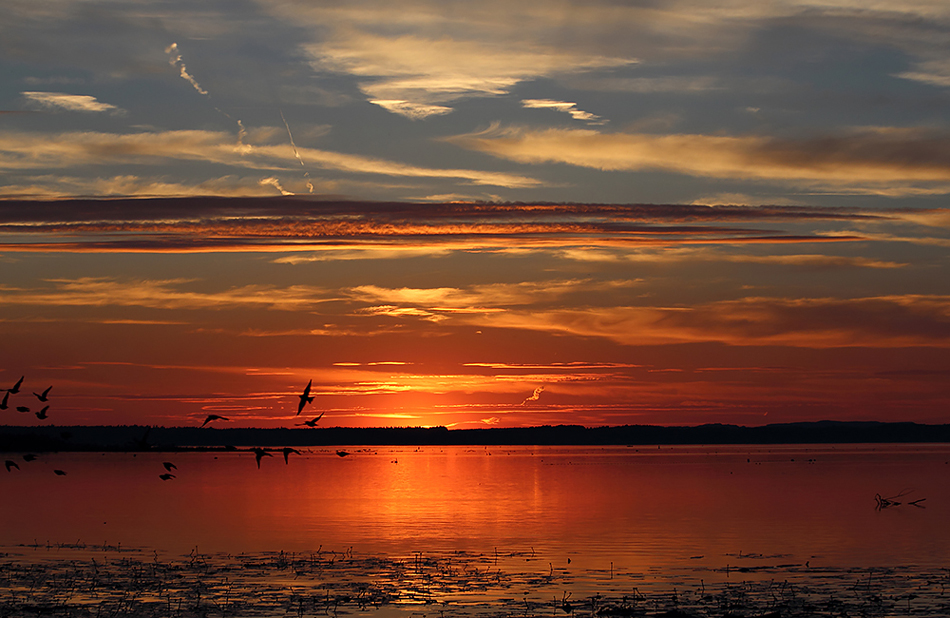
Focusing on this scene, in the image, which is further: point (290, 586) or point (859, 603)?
point (290, 586)

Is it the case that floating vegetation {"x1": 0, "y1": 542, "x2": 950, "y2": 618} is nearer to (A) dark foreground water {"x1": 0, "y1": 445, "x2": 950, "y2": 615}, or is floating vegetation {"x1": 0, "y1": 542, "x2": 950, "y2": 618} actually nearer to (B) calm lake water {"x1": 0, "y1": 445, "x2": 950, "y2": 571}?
(A) dark foreground water {"x1": 0, "y1": 445, "x2": 950, "y2": 615}

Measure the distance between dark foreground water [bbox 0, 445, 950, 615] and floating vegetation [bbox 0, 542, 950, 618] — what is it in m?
0.12

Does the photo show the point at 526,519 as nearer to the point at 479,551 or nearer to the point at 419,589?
the point at 479,551

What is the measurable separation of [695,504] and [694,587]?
157 ft

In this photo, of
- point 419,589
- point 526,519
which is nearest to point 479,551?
point 419,589

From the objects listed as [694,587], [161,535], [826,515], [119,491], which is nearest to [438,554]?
[694,587]

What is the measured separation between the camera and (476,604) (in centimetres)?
3234

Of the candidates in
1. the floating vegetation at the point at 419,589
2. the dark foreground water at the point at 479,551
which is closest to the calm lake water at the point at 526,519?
the dark foreground water at the point at 479,551

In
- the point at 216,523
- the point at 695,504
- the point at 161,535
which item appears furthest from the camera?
the point at 695,504

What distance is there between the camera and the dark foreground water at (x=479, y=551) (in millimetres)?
33000

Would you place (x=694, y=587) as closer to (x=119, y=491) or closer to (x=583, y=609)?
(x=583, y=609)

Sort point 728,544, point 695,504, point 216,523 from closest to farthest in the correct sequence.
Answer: point 728,544 → point 216,523 → point 695,504

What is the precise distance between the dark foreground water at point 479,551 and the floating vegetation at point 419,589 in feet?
0.40

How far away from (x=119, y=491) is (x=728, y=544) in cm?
7015
